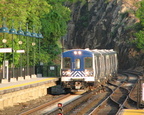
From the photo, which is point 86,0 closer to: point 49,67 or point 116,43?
point 116,43

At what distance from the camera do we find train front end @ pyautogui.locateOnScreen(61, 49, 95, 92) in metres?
30.0

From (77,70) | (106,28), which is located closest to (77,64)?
(77,70)

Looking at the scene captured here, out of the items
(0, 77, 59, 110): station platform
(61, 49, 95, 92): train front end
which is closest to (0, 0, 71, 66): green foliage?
(0, 77, 59, 110): station platform

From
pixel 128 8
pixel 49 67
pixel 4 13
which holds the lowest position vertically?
pixel 49 67

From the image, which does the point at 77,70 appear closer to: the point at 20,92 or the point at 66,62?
the point at 66,62

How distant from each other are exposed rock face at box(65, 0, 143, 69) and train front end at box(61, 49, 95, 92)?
43.1m

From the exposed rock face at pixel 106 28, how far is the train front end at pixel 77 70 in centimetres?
4307

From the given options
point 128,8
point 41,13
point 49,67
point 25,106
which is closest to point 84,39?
point 128,8

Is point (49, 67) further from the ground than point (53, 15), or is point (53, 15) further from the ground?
point (53, 15)

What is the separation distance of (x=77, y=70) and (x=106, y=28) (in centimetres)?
6065

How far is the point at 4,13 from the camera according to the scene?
38750 mm

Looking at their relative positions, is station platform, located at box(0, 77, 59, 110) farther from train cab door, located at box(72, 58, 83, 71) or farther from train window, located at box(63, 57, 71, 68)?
train cab door, located at box(72, 58, 83, 71)

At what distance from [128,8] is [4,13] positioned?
52706mm

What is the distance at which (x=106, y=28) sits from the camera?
9006cm
